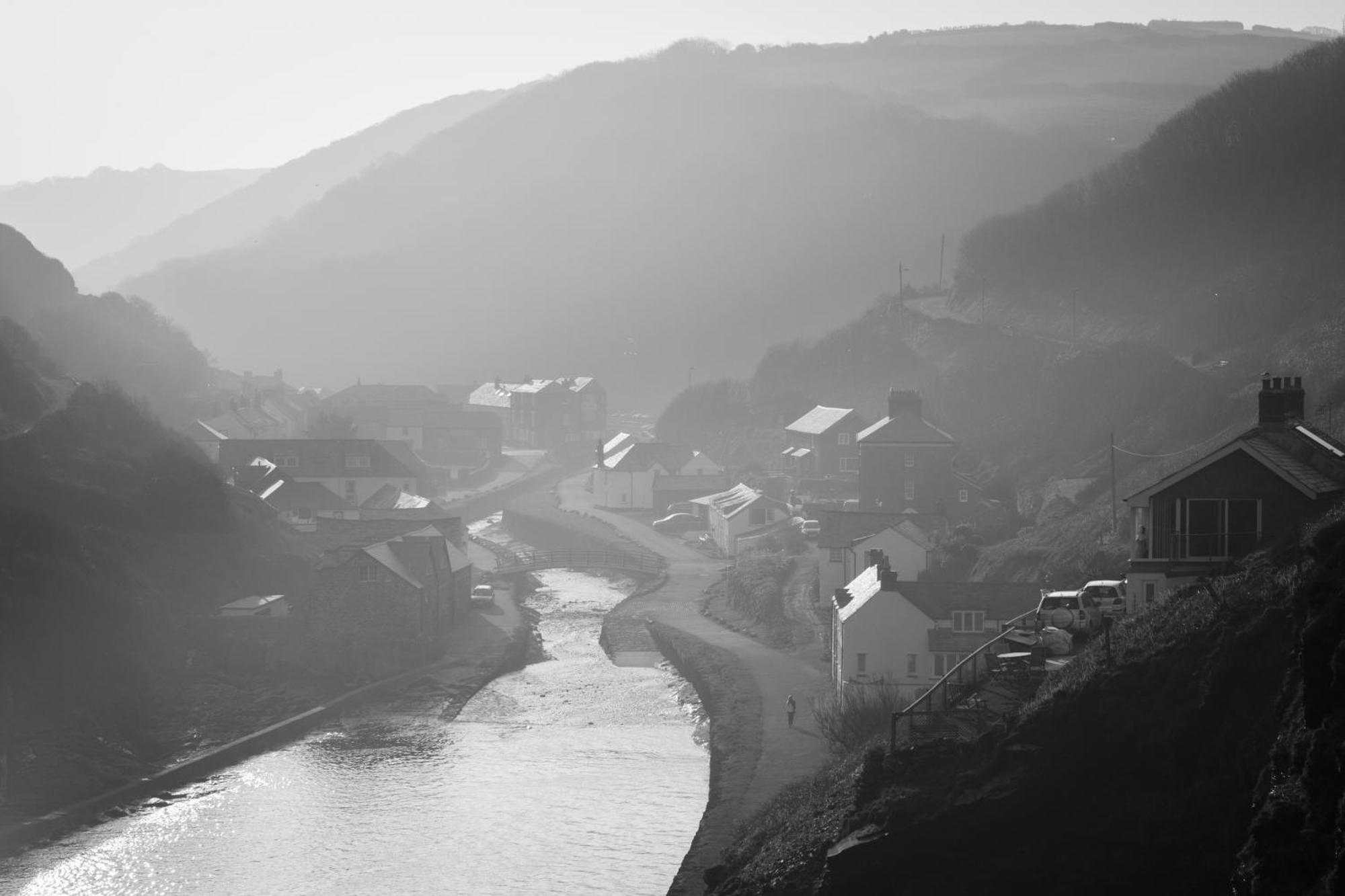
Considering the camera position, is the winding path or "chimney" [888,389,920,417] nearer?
the winding path

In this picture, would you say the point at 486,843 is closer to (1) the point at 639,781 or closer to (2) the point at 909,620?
(1) the point at 639,781

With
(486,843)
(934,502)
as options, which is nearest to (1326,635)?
(486,843)

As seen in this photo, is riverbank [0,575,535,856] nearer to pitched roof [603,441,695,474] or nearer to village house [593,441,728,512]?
village house [593,441,728,512]

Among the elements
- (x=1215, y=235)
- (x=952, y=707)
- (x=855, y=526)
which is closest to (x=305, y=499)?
(x=855, y=526)

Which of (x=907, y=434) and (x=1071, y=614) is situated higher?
(x=1071, y=614)

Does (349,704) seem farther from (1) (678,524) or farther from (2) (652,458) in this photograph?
(2) (652,458)

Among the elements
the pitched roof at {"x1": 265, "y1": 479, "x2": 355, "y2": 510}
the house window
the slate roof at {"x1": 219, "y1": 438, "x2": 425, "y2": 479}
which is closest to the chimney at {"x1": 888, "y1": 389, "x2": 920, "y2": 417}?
the pitched roof at {"x1": 265, "y1": 479, "x2": 355, "y2": 510}

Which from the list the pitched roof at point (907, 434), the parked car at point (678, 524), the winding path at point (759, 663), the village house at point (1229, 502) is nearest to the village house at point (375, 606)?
the winding path at point (759, 663)
